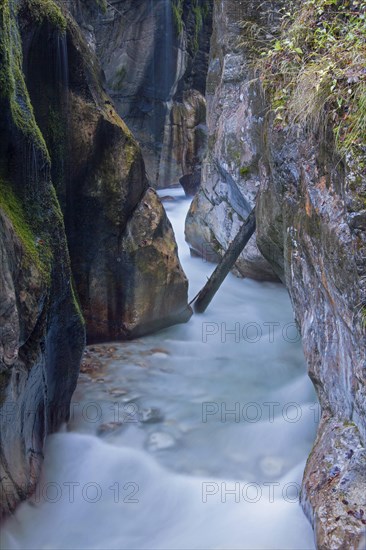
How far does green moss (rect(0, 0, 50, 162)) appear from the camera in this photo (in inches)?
140

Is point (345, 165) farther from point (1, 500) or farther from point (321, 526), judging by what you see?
point (1, 500)

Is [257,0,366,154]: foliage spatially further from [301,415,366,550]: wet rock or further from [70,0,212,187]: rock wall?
[70,0,212,187]: rock wall

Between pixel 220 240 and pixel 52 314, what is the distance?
18.3 ft

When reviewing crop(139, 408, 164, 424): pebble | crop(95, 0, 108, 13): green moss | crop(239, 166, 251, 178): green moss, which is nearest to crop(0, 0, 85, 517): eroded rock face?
crop(139, 408, 164, 424): pebble

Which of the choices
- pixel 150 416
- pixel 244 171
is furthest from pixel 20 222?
pixel 244 171

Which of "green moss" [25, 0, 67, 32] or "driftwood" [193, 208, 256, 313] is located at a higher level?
"green moss" [25, 0, 67, 32]

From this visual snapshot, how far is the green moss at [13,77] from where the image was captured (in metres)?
3.56

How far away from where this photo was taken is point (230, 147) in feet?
27.2

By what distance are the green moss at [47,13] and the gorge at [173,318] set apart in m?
0.02

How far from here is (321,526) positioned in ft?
11.0

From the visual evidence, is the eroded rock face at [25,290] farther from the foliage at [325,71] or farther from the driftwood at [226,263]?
the driftwood at [226,263]

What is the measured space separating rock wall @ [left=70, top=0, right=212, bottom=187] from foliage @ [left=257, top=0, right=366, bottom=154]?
1068cm

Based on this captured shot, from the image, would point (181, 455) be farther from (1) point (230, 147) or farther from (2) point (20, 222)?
(1) point (230, 147)

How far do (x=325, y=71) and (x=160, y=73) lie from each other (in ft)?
43.8
